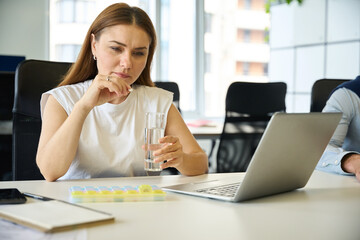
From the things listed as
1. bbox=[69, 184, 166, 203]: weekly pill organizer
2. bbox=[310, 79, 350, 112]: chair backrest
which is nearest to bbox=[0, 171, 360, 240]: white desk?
bbox=[69, 184, 166, 203]: weekly pill organizer

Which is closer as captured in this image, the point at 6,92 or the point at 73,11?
the point at 6,92

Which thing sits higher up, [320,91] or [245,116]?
[320,91]

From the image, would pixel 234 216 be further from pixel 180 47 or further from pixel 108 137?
pixel 180 47

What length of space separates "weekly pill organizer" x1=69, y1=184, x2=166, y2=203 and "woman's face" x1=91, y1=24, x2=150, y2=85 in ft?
1.92

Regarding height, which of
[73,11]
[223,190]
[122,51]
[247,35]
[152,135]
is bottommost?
[223,190]

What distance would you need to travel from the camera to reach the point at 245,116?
2.73 metres

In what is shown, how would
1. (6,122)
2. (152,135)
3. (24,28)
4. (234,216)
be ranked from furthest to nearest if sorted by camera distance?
(24,28) → (6,122) → (152,135) → (234,216)

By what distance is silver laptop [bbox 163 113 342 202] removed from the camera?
1.00m

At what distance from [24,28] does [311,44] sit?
9.31ft

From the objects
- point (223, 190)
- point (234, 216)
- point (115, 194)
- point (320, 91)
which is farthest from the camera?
point (320, 91)

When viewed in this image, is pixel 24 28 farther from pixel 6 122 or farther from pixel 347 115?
pixel 347 115

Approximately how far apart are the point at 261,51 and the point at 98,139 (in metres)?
4.32

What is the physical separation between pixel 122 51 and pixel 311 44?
3633 millimetres

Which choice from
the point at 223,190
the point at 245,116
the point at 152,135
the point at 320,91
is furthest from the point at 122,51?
the point at 245,116
